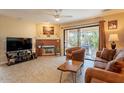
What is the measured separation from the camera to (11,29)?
247 inches

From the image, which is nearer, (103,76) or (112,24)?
(103,76)

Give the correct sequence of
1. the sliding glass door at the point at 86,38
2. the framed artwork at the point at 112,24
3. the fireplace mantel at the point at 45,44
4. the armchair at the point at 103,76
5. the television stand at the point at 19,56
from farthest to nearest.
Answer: the fireplace mantel at the point at 45,44
the sliding glass door at the point at 86,38
the television stand at the point at 19,56
the framed artwork at the point at 112,24
the armchair at the point at 103,76

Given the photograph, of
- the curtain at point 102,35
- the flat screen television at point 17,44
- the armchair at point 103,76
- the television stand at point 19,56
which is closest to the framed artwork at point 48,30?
the flat screen television at point 17,44

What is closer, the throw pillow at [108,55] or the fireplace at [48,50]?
the throw pillow at [108,55]

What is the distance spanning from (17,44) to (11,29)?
2.58 ft

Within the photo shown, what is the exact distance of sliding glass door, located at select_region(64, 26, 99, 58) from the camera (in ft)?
22.5

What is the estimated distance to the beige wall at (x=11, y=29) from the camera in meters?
5.83

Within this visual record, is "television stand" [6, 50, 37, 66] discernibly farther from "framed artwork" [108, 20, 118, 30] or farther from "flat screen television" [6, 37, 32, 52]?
"framed artwork" [108, 20, 118, 30]

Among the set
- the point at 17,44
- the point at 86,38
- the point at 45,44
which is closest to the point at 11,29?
the point at 17,44

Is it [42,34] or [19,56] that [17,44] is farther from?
[42,34]

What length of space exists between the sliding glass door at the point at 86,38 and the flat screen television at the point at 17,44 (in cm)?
269

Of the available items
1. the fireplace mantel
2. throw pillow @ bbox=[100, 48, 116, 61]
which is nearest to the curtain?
throw pillow @ bbox=[100, 48, 116, 61]

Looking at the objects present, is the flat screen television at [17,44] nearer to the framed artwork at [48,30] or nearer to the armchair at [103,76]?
the framed artwork at [48,30]
